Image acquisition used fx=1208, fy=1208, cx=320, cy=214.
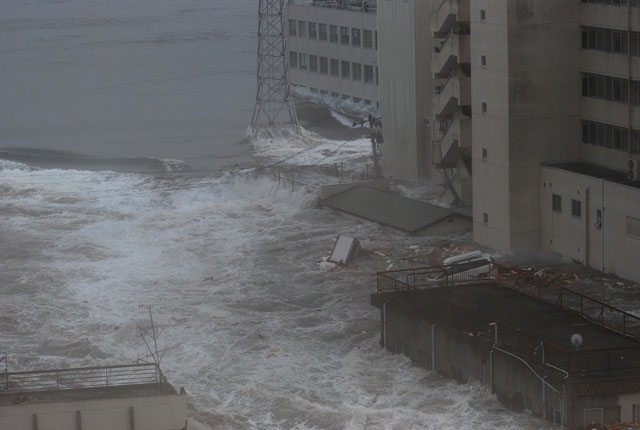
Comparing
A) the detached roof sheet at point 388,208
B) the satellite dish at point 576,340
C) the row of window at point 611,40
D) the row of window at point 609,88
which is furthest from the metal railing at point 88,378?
the row of window at point 611,40

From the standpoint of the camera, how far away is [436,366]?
27.8 meters

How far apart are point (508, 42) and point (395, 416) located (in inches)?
637

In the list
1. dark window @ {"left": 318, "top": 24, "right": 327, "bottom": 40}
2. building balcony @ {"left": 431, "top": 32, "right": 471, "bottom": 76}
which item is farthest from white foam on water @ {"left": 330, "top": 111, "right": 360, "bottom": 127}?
building balcony @ {"left": 431, "top": 32, "right": 471, "bottom": 76}

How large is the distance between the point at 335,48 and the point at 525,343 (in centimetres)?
5896

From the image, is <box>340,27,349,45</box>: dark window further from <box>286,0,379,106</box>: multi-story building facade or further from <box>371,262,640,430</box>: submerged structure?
<box>371,262,640,430</box>: submerged structure

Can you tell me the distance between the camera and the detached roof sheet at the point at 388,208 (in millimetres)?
43562

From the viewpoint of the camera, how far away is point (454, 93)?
1687 inches

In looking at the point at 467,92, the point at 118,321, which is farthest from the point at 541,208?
the point at 118,321

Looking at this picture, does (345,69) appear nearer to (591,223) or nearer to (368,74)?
(368,74)

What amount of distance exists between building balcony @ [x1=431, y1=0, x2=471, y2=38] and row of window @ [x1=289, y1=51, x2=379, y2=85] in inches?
1333

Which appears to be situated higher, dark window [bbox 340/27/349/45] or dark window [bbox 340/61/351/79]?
dark window [bbox 340/27/349/45]

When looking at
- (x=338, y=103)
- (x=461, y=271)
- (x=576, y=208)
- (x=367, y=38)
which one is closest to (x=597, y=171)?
(x=576, y=208)

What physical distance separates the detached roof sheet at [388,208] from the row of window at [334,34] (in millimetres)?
29958

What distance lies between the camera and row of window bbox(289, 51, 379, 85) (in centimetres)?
7912
